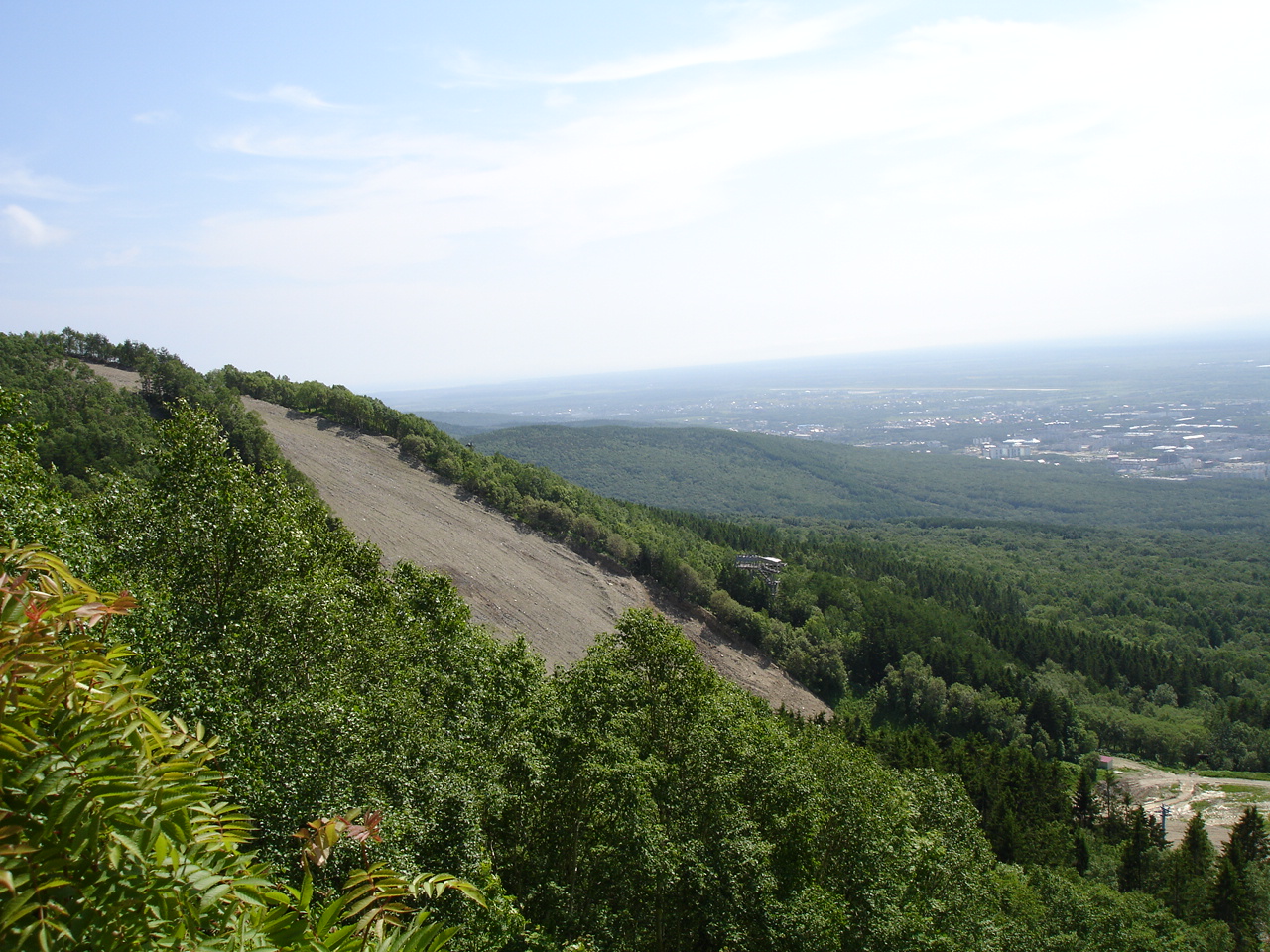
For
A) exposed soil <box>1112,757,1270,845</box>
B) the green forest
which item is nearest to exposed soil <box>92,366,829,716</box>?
the green forest

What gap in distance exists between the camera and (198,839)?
2.66 meters

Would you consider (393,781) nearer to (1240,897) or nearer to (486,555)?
(1240,897)

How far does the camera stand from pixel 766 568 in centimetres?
8044

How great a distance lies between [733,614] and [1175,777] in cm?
4542

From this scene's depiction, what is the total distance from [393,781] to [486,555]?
53.4m

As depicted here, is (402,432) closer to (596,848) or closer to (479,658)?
(479,658)

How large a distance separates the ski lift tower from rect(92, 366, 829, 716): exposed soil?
11325 mm

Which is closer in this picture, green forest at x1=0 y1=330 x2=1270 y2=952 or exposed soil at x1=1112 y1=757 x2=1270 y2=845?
green forest at x1=0 y1=330 x2=1270 y2=952

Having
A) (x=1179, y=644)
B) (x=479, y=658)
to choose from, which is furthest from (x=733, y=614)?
(x=1179, y=644)

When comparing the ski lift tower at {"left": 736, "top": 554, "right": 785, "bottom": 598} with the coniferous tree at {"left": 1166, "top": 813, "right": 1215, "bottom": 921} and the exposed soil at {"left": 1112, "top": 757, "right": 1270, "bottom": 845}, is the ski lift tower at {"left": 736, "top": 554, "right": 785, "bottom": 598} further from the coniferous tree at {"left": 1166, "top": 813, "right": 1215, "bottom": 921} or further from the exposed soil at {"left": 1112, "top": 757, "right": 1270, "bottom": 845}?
the coniferous tree at {"left": 1166, "top": 813, "right": 1215, "bottom": 921}

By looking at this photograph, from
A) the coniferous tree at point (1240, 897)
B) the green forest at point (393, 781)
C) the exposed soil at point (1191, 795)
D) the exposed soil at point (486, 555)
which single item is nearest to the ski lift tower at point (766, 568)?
the exposed soil at point (486, 555)

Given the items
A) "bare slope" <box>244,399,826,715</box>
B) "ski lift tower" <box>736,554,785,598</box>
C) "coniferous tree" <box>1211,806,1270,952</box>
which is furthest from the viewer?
"ski lift tower" <box>736,554,785,598</box>

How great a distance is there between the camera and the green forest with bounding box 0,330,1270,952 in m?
2.41

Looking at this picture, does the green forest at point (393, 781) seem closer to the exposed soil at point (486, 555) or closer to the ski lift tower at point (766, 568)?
the exposed soil at point (486, 555)
